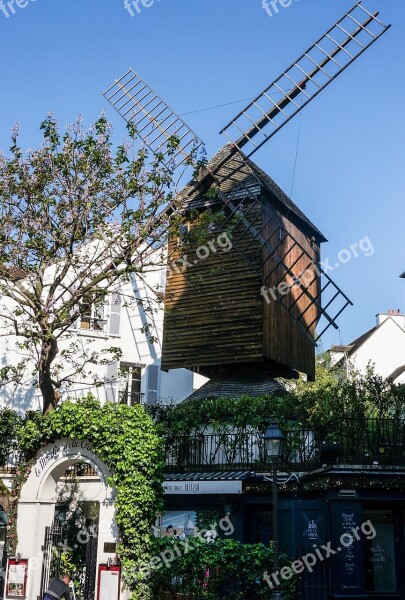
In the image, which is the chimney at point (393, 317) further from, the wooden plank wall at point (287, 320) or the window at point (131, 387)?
the window at point (131, 387)

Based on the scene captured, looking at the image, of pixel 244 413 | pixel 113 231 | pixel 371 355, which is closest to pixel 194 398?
pixel 244 413

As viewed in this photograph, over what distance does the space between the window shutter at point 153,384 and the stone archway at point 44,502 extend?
1062cm

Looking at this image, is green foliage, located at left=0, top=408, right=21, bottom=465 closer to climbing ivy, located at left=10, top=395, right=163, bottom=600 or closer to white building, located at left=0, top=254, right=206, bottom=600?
white building, located at left=0, top=254, right=206, bottom=600

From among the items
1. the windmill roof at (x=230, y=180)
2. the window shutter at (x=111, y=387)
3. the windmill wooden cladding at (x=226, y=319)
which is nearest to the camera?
the windmill wooden cladding at (x=226, y=319)

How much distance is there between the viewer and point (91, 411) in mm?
15633

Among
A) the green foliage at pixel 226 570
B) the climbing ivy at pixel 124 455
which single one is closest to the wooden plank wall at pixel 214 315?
the climbing ivy at pixel 124 455

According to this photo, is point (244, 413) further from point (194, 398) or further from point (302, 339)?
point (302, 339)

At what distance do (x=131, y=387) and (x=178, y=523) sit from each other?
26.9 ft

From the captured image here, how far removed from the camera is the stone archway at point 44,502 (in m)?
15.2

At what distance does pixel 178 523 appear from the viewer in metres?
19.4

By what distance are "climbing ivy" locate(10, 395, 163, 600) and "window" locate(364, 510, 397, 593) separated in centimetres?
470

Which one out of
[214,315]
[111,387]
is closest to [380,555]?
[214,315]
